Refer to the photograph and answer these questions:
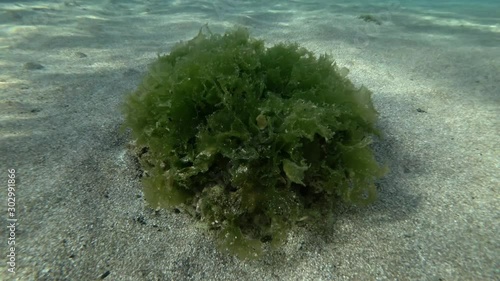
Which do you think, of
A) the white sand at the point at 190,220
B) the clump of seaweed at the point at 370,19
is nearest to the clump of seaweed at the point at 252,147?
the white sand at the point at 190,220

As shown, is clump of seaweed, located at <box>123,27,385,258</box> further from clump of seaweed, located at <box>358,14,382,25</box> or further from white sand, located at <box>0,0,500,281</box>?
clump of seaweed, located at <box>358,14,382,25</box>

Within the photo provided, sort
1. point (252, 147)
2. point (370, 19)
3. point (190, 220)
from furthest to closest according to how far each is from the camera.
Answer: point (370, 19)
point (190, 220)
point (252, 147)

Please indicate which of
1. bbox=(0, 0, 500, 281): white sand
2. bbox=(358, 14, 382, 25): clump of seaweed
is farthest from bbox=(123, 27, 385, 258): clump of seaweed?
bbox=(358, 14, 382, 25): clump of seaweed

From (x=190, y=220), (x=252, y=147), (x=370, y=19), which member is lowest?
(x=190, y=220)

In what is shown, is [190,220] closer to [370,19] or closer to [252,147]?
[252,147]

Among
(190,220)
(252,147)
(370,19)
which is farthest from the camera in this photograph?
(370,19)

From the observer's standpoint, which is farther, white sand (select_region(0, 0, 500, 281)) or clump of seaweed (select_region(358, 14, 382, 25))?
clump of seaweed (select_region(358, 14, 382, 25))

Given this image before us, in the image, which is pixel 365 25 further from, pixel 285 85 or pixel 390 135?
pixel 285 85

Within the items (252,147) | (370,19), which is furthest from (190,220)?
(370,19)
